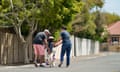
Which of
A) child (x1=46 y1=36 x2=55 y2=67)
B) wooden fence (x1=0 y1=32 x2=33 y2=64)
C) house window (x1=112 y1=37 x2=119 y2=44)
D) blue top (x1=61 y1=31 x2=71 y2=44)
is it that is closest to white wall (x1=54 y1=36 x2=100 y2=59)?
wooden fence (x1=0 y1=32 x2=33 y2=64)

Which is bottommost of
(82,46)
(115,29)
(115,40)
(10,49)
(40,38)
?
(10,49)

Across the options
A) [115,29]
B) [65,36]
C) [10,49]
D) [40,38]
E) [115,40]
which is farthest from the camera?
[115,29]

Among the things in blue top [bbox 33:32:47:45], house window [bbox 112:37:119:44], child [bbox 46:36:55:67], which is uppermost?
house window [bbox 112:37:119:44]

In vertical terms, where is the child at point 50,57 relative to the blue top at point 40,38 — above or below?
below

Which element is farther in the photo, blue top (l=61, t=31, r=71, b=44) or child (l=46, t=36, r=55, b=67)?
child (l=46, t=36, r=55, b=67)

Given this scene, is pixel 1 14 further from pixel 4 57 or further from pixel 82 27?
pixel 82 27

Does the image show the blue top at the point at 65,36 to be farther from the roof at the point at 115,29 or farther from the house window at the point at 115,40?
the roof at the point at 115,29

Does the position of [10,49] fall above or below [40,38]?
below

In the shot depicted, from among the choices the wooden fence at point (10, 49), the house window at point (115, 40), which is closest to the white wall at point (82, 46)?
the wooden fence at point (10, 49)

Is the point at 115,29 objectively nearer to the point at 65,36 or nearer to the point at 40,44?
the point at 40,44

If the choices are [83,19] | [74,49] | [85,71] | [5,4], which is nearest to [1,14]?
[5,4]

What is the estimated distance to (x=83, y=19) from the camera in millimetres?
46156

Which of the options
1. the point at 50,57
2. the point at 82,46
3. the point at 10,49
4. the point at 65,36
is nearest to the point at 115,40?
the point at 82,46

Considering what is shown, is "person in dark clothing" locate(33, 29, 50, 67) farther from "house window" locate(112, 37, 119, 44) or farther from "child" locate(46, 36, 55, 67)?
"house window" locate(112, 37, 119, 44)
